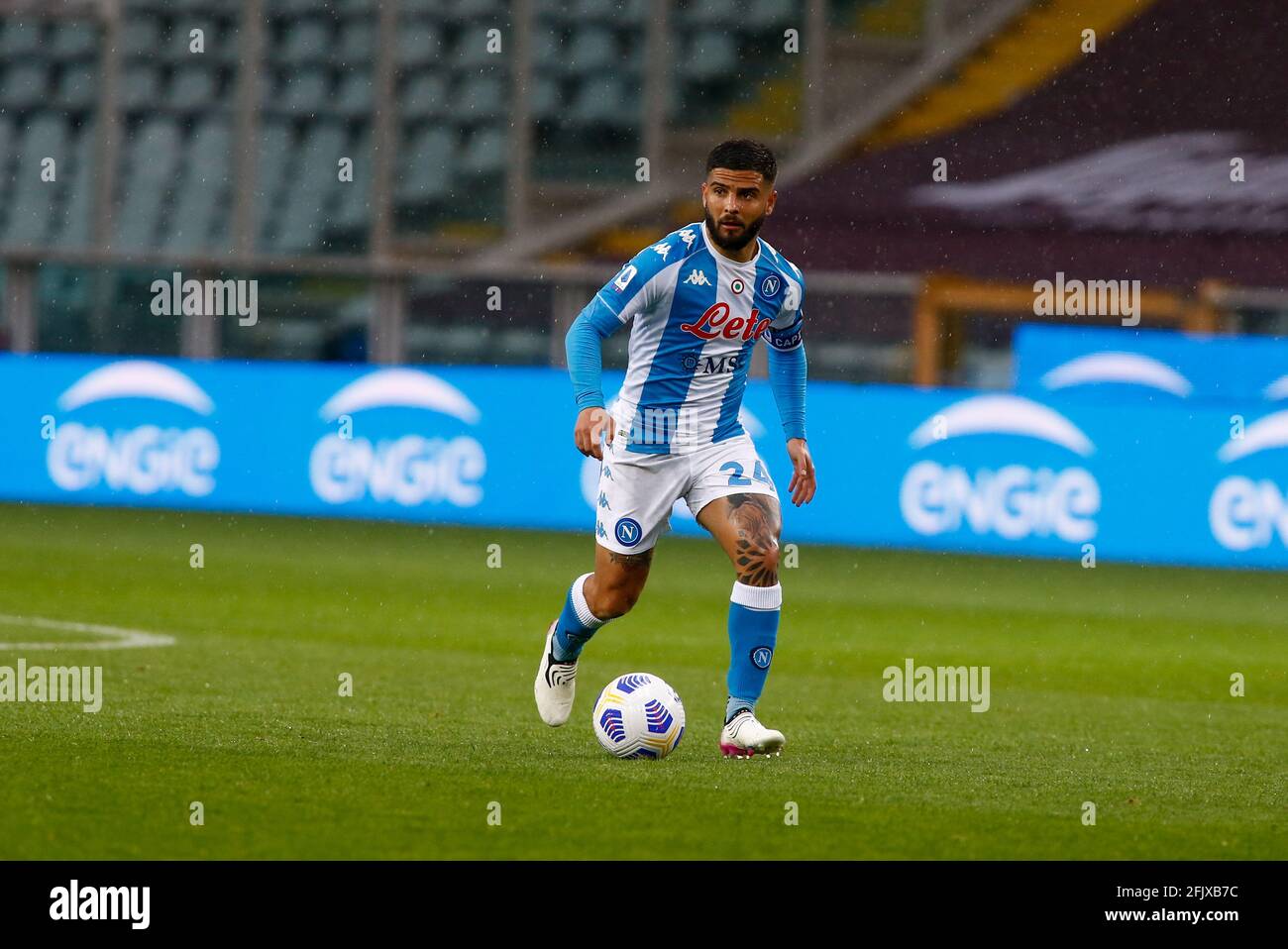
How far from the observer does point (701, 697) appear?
8203 millimetres

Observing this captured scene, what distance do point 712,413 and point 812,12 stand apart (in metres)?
15.5

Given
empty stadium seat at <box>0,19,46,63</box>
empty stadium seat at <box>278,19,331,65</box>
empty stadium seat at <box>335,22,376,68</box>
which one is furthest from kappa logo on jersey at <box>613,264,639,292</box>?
empty stadium seat at <box>0,19,46,63</box>

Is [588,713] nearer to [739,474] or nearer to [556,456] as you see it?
[739,474]

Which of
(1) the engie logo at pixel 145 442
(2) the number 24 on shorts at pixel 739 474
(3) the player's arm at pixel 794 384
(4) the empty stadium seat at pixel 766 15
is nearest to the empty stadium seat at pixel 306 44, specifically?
(4) the empty stadium seat at pixel 766 15

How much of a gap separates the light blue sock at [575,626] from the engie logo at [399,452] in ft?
25.0

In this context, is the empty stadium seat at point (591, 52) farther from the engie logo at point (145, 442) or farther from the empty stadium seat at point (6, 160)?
the engie logo at point (145, 442)

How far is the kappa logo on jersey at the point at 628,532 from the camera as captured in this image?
6.74 m

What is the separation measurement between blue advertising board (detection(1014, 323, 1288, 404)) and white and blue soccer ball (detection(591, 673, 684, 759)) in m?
9.12

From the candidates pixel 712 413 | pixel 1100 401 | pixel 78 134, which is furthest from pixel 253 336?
pixel 712 413

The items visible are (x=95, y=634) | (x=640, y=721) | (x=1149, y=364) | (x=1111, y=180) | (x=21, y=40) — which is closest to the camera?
(x=640, y=721)

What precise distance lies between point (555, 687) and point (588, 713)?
651mm

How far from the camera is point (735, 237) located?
6562mm

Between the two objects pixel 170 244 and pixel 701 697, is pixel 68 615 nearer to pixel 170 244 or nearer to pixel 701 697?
pixel 701 697

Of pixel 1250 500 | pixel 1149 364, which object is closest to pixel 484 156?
pixel 1149 364
